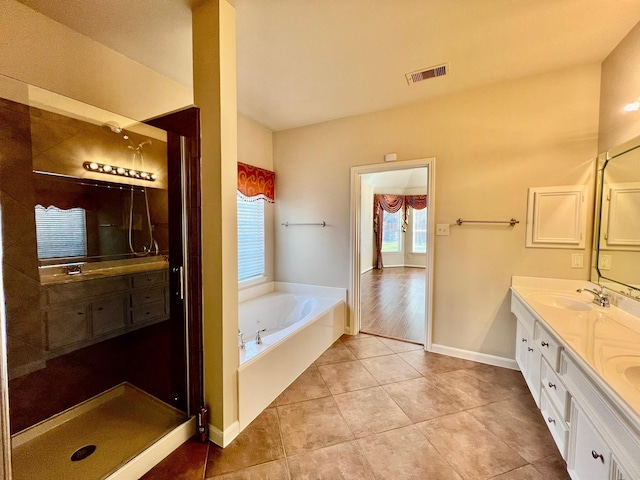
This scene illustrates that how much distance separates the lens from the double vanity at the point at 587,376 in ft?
2.69

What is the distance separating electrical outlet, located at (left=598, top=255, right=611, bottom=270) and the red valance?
321 centimetres

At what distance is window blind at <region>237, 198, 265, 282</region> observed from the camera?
302 centimetres

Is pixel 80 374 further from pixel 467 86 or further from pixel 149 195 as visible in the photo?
pixel 467 86

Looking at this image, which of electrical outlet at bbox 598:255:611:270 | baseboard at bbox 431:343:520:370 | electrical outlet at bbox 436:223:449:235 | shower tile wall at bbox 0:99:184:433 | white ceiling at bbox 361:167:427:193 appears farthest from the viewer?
white ceiling at bbox 361:167:427:193

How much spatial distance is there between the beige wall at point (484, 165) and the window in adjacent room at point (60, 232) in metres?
2.29

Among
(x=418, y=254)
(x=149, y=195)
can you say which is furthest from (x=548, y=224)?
(x=418, y=254)

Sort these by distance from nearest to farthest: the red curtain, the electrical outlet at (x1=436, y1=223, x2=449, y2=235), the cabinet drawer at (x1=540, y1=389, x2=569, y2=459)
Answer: the cabinet drawer at (x1=540, y1=389, x2=569, y2=459) < the electrical outlet at (x1=436, y1=223, x2=449, y2=235) < the red curtain

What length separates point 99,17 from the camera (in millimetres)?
1533

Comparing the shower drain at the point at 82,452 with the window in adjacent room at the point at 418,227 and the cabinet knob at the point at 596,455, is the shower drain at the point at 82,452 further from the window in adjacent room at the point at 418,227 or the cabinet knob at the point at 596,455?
the window in adjacent room at the point at 418,227

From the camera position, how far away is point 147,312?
1928 mm

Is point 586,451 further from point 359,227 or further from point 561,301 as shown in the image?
point 359,227

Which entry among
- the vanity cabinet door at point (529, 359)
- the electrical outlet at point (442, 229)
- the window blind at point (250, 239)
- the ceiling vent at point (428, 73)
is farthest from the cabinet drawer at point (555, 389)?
the window blind at point (250, 239)

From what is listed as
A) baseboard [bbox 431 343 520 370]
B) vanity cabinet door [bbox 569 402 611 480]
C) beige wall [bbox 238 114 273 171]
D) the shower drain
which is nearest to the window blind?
beige wall [bbox 238 114 273 171]

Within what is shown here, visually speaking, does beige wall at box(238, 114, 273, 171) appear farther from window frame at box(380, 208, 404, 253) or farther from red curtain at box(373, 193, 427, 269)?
window frame at box(380, 208, 404, 253)
